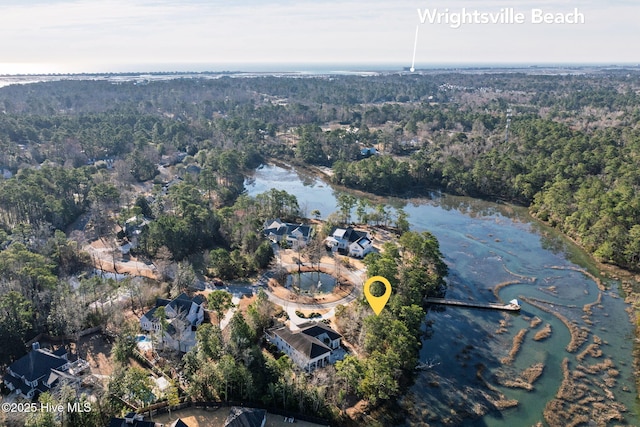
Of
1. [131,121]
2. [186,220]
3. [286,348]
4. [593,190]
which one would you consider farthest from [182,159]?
[593,190]

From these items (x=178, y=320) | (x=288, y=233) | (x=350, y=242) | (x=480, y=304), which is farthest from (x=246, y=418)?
(x=288, y=233)

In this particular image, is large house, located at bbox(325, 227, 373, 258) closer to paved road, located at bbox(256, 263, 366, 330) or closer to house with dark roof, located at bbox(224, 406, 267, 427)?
paved road, located at bbox(256, 263, 366, 330)

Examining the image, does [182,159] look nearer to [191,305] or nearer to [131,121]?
[131,121]

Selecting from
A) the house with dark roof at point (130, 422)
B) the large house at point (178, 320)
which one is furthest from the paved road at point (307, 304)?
the house with dark roof at point (130, 422)

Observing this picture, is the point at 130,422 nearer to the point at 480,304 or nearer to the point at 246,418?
the point at 246,418

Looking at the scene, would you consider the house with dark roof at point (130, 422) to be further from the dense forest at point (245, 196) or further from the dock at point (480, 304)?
the dock at point (480, 304)

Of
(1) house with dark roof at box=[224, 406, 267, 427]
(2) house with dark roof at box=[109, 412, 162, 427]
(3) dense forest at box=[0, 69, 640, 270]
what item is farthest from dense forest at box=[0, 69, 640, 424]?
(2) house with dark roof at box=[109, 412, 162, 427]
